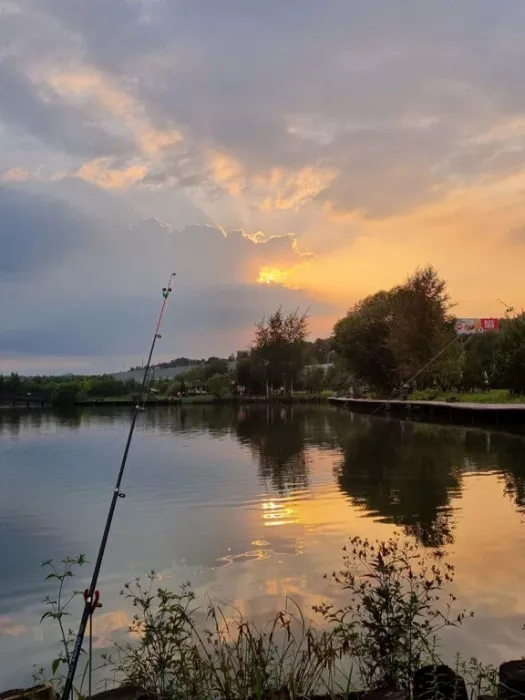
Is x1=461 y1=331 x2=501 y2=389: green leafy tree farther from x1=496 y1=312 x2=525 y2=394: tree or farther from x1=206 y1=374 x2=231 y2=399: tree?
x1=206 y1=374 x2=231 y2=399: tree

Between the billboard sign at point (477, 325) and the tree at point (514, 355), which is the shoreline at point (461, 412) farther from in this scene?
the billboard sign at point (477, 325)

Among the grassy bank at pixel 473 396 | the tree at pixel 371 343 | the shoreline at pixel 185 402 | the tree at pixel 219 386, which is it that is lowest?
the shoreline at pixel 185 402

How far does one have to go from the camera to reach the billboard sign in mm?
70981

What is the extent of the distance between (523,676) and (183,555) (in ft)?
22.4

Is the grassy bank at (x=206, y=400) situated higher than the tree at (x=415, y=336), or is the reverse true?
the tree at (x=415, y=336)

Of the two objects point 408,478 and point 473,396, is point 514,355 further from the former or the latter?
point 408,478

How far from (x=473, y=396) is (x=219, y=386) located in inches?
2464

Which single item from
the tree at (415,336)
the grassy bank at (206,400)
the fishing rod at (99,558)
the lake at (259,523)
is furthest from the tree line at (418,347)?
the fishing rod at (99,558)

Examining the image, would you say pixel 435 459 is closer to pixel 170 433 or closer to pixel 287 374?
pixel 170 433

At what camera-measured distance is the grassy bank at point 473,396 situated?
40.8 meters

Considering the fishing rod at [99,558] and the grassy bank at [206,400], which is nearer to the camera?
the fishing rod at [99,558]

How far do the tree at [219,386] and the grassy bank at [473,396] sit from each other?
167ft

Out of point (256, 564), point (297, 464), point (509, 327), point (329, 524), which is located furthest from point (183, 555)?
point (509, 327)

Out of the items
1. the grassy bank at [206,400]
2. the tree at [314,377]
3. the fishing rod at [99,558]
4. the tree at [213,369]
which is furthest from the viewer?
the tree at [213,369]
